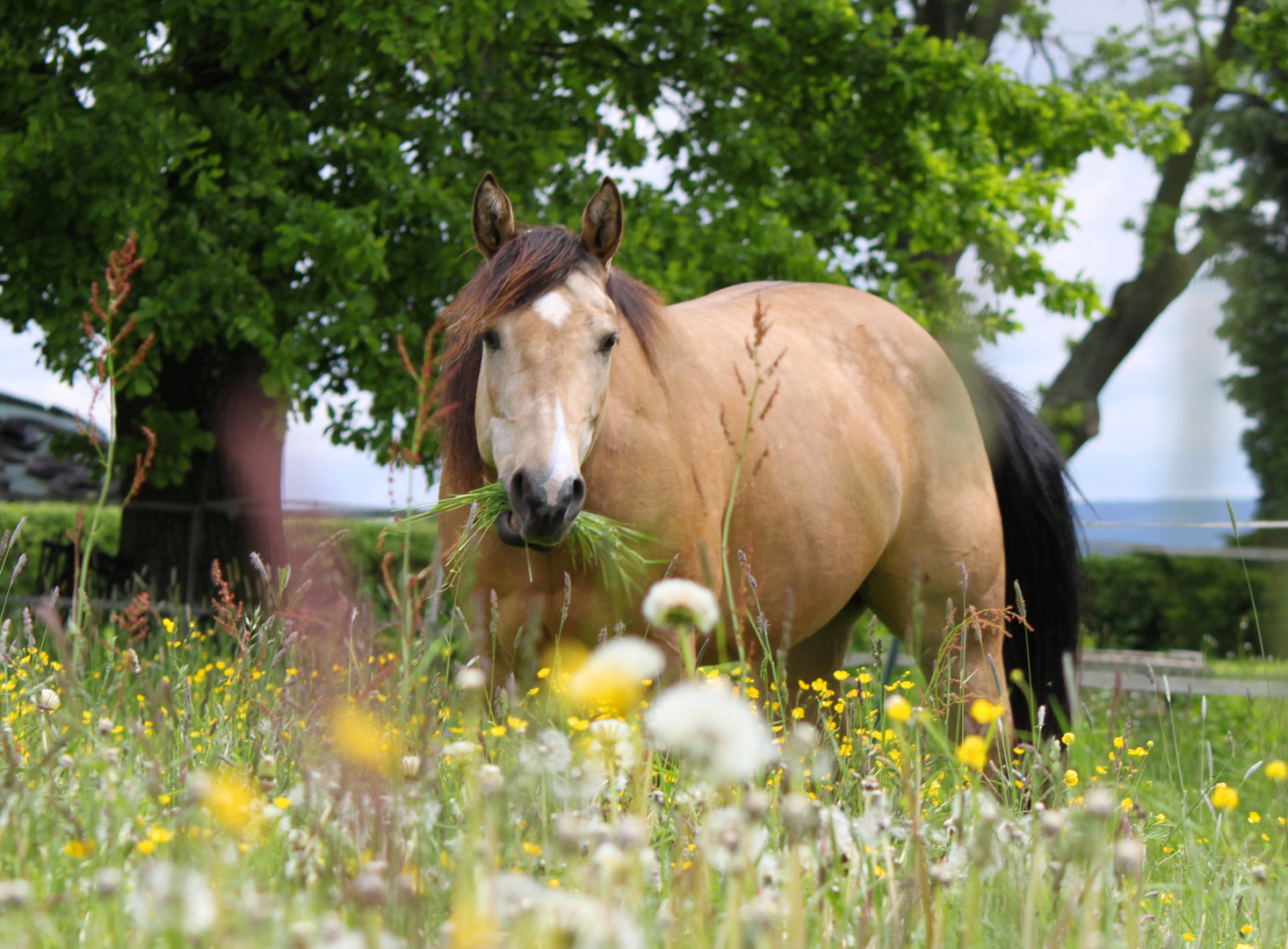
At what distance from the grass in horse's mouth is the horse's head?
0.11 m

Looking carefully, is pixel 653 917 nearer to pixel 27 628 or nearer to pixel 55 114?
pixel 27 628

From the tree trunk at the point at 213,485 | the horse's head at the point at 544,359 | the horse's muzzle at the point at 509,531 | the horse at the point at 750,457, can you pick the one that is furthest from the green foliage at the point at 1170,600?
the horse's muzzle at the point at 509,531

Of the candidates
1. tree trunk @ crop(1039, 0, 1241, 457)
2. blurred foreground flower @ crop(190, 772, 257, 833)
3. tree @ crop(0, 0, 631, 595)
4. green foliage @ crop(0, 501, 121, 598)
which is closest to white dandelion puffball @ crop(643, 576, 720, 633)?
blurred foreground flower @ crop(190, 772, 257, 833)

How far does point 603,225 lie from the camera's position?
367cm

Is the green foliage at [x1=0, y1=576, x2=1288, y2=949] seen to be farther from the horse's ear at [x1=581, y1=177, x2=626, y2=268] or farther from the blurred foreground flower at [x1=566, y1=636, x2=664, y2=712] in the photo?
the horse's ear at [x1=581, y1=177, x2=626, y2=268]

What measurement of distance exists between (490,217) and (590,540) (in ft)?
3.78

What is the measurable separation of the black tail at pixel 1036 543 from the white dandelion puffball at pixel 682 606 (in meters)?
4.23

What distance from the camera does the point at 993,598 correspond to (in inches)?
200

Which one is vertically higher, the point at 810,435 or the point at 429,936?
the point at 810,435

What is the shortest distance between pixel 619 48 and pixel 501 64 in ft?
3.11

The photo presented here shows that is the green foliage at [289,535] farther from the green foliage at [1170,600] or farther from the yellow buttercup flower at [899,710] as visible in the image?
the green foliage at [1170,600]

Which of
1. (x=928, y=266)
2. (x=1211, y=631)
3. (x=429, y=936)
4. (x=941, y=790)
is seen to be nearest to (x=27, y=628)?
(x=429, y=936)

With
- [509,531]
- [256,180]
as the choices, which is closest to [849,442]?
[509,531]

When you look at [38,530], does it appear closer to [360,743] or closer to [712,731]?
[360,743]
